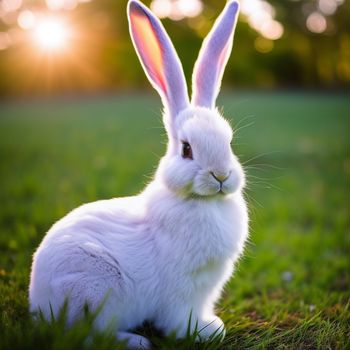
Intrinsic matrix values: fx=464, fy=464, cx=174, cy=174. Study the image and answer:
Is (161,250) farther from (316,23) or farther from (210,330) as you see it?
(316,23)

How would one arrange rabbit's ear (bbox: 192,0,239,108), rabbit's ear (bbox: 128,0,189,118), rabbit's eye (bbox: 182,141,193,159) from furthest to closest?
rabbit's ear (bbox: 192,0,239,108)
rabbit's ear (bbox: 128,0,189,118)
rabbit's eye (bbox: 182,141,193,159)

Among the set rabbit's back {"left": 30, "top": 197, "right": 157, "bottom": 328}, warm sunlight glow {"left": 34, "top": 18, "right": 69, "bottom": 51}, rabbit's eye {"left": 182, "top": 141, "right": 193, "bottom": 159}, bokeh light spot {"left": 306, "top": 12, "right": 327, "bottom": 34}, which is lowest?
bokeh light spot {"left": 306, "top": 12, "right": 327, "bottom": 34}

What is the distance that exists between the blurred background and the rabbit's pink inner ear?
55.2ft

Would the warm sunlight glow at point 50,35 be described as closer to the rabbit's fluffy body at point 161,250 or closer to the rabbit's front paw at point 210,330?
the rabbit's fluffy body at point 161,250

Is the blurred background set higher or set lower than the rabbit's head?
lower

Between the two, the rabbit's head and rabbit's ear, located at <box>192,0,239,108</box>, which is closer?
the rabbit's head

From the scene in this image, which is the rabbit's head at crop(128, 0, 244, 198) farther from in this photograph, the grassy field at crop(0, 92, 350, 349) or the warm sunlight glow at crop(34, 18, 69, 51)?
the warm sunlight glow at crop(34, 18, 69, 51)

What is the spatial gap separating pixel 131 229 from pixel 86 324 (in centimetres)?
86

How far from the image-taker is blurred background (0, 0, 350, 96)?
887 inches

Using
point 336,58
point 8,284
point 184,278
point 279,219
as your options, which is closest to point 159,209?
point 184,278

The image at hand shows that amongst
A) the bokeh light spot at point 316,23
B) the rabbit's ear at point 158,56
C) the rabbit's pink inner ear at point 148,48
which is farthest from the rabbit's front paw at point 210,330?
the bokeh light spot at point 316,23

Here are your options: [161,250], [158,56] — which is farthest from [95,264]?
[158,56]

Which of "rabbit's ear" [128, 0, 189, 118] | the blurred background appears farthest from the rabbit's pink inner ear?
the blurred background

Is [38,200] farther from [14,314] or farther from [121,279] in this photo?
[121,279]
